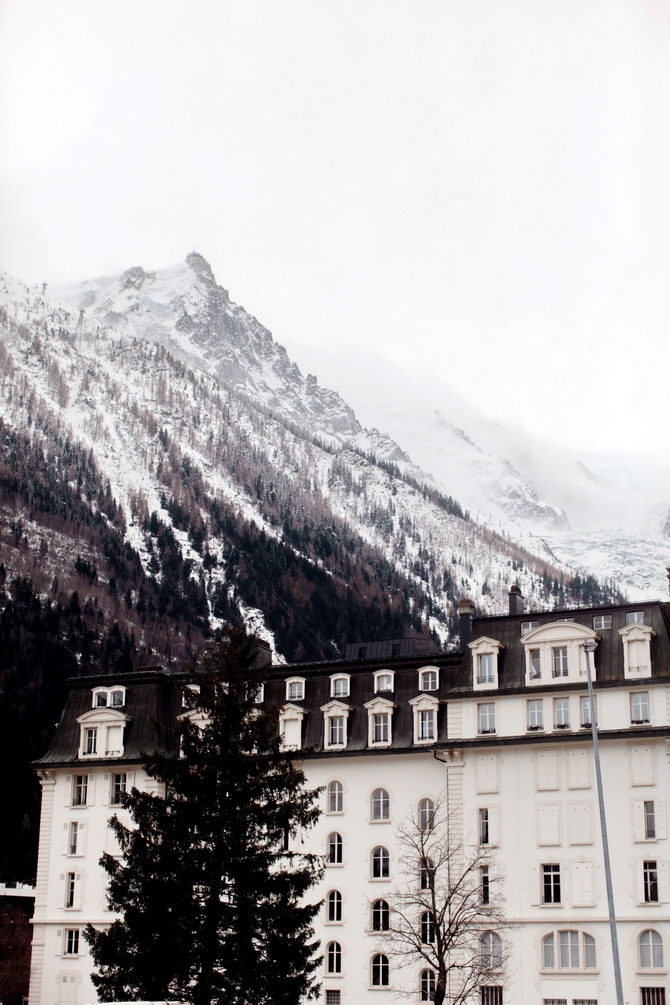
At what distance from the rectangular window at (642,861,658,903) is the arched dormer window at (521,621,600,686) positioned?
10741 mm

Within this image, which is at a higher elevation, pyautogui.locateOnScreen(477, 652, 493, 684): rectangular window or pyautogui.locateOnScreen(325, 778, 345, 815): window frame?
pyautogui.locateOnScreen(477, 652, 493, 684): rectangular window

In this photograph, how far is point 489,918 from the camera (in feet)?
246

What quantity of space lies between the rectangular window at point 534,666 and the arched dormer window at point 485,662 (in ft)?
6.77

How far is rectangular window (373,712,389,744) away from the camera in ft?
271

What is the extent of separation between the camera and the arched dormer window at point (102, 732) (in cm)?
8938

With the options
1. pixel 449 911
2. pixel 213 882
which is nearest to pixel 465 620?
pixel 449 911

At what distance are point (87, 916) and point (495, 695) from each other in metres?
30.6

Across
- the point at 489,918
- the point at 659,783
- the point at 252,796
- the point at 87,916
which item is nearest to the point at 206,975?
the point at 252,796

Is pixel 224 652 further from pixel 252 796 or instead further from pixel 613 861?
pixel 613 861

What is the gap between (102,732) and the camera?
90.1 metres

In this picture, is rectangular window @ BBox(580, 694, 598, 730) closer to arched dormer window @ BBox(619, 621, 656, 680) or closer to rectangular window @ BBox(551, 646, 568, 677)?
rectangular window @ BBox(551, 646, 568, 677)

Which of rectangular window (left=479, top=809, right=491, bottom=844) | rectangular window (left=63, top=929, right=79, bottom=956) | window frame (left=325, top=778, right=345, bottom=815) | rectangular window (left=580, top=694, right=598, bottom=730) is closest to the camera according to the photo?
rectangular window (left=580, top=694, right=598, bottom=730)

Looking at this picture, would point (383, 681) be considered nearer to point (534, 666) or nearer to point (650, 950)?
point (534, 666)

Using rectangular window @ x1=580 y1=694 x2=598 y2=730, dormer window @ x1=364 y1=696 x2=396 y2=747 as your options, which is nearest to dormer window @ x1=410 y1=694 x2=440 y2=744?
dormer window @ x1=364 y1=696 x2=396 y2=747
